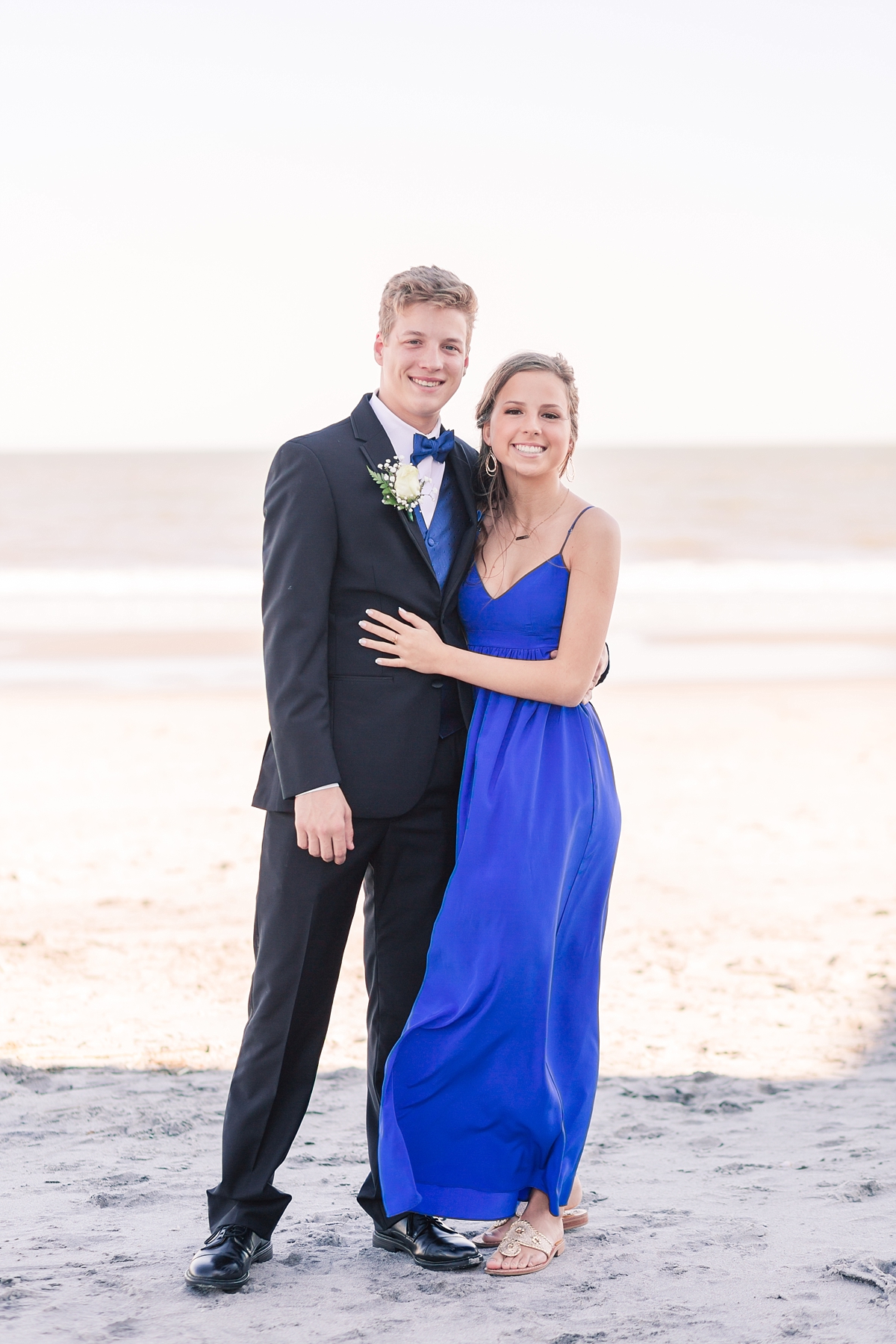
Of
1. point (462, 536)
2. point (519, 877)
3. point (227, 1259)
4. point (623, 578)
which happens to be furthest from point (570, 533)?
point (623, 578)

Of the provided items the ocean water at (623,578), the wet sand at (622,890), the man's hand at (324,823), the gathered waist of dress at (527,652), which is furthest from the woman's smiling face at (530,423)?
the ocean water at (623,578)

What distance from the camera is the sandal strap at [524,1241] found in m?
2.72

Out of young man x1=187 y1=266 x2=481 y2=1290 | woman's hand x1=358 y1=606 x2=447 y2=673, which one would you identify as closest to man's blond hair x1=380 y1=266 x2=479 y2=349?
young man x1=187 y1=266 x2=481 y2=1290

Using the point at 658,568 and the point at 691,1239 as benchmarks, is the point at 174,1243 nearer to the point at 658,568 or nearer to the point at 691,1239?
the point at 691,1239

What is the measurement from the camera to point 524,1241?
273 centimetres

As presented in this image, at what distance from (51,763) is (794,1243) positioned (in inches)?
250

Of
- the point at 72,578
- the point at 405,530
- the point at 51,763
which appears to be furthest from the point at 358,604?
the point at 72,578

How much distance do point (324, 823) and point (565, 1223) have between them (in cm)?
116

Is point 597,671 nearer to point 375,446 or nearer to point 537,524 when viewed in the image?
point 537,524

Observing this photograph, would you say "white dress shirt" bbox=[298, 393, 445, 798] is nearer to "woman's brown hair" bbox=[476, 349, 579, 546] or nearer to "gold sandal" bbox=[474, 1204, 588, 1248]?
"woman's brown hair" bbox=[476, 349, 579, 546]

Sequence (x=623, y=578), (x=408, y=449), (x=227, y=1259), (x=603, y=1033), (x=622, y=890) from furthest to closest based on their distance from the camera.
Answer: (x=623, y=578) < (x=622, y=890) < (x=603, y=1033) < (x=408, y=449) < (x=227, y=1259)

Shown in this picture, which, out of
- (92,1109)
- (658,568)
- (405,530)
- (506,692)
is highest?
(658,568)

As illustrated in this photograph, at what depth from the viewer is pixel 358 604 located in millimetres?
2729

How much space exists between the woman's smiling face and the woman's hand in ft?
1.54
